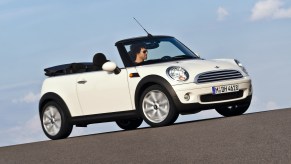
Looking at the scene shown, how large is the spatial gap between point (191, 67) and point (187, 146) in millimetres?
3504

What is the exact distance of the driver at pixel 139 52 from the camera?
517 inches

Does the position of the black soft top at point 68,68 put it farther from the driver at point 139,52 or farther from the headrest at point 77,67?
the driver at point 139,52

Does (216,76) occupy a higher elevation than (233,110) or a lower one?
higher

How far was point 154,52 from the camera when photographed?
1334 cm

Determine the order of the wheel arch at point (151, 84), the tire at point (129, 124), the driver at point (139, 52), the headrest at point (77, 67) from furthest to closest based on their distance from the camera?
the tire at point (129, 124), the headrest at point (77, 67), the driver at point (139, 52), the wheel arch at point (151, 84)

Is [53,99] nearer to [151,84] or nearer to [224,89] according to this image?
[151,84]

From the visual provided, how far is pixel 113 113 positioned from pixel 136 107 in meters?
0.61

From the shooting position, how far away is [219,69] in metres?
12.6

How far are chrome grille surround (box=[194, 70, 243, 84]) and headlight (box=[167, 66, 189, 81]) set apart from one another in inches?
7.4

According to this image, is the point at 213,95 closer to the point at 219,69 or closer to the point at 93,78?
the point at 219,69

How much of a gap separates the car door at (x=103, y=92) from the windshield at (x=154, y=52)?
46cm

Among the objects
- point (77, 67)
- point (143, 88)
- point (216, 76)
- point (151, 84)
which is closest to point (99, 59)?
point (77, 67)

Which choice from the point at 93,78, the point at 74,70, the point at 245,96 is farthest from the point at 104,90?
the point at 245,96

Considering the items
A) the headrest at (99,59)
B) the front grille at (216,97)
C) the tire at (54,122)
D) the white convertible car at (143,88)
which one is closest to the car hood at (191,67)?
the white convertible car at (143,88)
